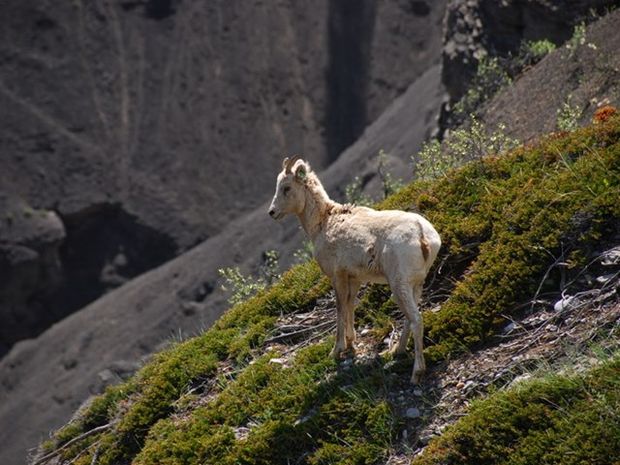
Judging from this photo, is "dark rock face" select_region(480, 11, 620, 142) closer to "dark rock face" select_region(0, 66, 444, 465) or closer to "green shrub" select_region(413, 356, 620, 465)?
"green shrub" select_region(413, 356, 620, 465)

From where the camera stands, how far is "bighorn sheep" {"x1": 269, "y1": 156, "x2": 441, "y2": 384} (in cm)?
1045

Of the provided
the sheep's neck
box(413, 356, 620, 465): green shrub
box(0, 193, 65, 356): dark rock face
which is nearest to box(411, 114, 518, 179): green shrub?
the sheep's neck

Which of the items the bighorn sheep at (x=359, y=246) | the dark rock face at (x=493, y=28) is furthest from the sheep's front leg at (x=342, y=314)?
the dark rock face at (x=493, y=28)

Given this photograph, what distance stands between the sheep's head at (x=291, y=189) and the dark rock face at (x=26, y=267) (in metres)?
35.0

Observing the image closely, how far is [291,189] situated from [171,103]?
39.4 meters

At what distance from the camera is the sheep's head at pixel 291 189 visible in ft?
39.1

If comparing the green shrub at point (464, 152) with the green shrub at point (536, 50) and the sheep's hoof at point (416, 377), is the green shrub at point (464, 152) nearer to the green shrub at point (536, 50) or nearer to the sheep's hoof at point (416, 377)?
the sheep's hoof at point (416, 377)

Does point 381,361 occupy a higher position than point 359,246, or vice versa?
point 359,246

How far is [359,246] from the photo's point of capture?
11055 millimetres

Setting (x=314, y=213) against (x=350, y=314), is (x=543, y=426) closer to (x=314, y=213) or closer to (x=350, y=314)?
(x=350, y=314)

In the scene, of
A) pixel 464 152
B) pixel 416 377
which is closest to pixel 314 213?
pixel 416 377

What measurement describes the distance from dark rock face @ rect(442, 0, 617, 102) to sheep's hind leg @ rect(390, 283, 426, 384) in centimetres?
1587

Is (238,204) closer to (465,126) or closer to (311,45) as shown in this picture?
(311,45)

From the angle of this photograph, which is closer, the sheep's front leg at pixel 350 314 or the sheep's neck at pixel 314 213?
the sheep's front leg at pixel 350 314
